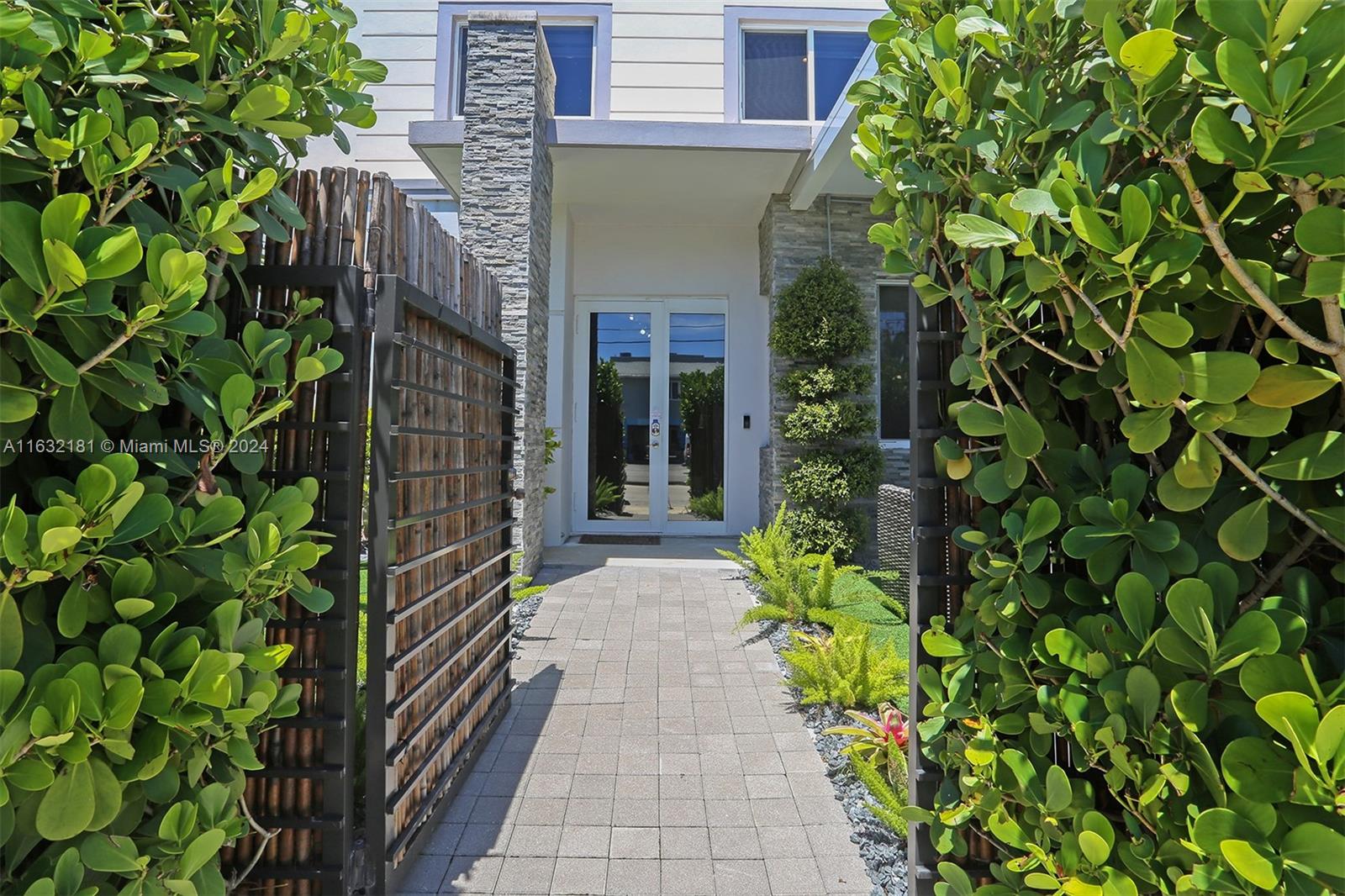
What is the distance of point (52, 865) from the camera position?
2.52ft

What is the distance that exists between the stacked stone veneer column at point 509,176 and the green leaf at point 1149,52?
14.5 ft

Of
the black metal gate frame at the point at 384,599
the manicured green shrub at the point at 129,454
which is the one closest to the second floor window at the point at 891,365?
the black metal gate frame at the point at 384,599

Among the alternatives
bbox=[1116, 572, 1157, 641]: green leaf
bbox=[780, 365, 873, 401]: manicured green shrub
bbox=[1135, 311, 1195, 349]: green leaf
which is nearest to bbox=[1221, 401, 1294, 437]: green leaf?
bbox=[1135, 311, 1195, 349]: green leaf

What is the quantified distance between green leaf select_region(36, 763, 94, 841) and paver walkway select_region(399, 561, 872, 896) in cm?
124

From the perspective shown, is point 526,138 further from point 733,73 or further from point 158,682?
point 158,682

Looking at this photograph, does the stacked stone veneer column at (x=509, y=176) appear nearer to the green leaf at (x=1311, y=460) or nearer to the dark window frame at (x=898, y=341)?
the dark window frame at (x=898, y=341)

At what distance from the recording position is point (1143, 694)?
2.50 feet

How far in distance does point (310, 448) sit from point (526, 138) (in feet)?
14.0

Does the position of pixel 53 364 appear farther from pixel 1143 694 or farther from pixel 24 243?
pixel 1143 694

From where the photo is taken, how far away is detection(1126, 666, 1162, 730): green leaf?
75 cm

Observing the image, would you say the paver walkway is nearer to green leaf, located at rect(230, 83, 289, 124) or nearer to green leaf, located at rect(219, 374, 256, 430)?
green leaf, located at rect(219, 374, 256, 430)

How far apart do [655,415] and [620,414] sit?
42cm

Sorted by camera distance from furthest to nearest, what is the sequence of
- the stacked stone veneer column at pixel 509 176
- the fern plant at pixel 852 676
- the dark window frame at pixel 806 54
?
the dark window frame at pixel 806 54, the stacked stone veneer column at pixel 509 176, the fern plant at pixel 852 676

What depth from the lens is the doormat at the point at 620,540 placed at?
6650 millimetres
